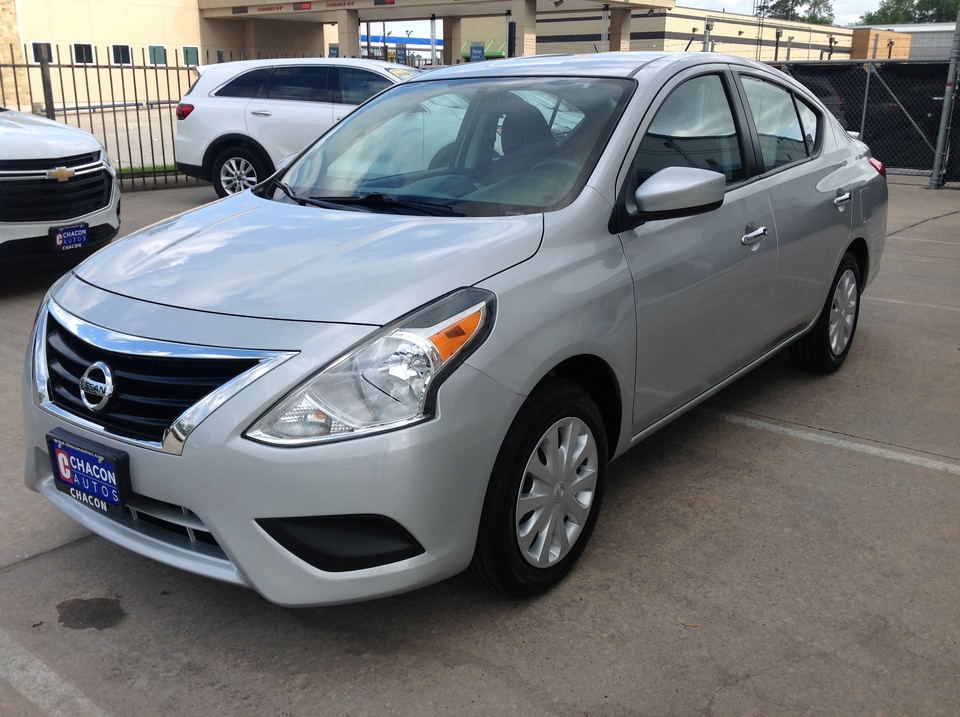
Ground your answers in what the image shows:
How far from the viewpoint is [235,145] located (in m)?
10.9

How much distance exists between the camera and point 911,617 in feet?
9.32

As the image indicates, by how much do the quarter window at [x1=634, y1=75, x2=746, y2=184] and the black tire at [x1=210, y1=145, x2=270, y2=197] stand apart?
7903mm

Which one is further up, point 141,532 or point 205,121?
point 205,121

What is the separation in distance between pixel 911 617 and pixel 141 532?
237 centimetres

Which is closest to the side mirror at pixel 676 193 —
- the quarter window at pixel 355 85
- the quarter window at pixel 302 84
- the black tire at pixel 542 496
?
the black tire at pixel 542 496

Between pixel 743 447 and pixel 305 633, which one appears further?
pixel 743 447

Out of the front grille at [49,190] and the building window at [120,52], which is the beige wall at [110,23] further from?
the front grille at [49,190]

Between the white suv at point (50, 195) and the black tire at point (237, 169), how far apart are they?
12.9 feet

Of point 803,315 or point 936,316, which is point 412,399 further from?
point 936,316

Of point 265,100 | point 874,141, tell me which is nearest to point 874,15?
point 874,141

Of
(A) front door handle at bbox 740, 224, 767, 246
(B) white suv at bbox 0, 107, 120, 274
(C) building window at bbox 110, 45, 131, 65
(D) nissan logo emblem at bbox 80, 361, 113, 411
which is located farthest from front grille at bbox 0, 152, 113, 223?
(C) building window at bbox 110, 45, 131, 65

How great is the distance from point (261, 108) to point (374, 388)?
30.0 feet

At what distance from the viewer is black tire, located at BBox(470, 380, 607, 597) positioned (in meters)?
2.62

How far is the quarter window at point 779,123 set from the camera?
13.7 feet
